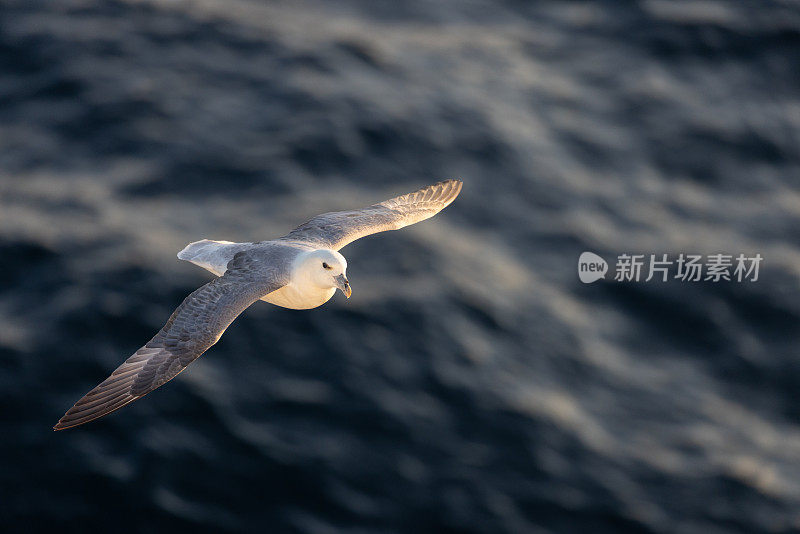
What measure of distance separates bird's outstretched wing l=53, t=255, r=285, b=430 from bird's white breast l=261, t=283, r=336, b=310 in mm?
184

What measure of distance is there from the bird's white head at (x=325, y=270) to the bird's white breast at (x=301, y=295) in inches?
5.6

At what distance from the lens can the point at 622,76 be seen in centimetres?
2195

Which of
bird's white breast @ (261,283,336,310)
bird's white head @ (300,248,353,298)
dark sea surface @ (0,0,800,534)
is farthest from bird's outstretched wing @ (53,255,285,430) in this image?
dark sea surface @ (0,0,800,534)

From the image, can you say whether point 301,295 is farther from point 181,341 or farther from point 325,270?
Answer: point 181,341

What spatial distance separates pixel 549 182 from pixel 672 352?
3.97 metres

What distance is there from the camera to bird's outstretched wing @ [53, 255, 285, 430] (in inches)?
440

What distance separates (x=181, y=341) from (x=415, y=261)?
6.54m

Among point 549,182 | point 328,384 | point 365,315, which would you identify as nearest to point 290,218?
point 365,315

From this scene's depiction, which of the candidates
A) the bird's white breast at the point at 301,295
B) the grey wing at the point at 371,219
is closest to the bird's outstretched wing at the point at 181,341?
the bird's white breast at the point at 301,295

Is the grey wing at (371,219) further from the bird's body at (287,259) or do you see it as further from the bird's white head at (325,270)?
the bird's white head at (325,270)

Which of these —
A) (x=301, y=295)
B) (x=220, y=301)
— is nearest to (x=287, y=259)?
(x=301, y=295)

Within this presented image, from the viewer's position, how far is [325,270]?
11.6 metres

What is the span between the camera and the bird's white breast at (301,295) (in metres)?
11.8

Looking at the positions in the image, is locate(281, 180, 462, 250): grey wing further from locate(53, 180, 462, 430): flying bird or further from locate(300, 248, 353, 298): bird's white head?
locate(300, 248, 353, 298): bird's white head
